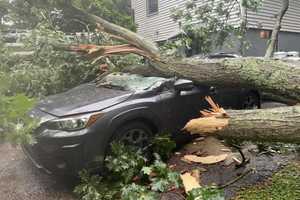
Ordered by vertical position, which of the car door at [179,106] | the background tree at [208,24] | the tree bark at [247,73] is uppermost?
the background tree at [208,24]

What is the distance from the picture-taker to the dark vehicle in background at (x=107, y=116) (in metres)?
3.95

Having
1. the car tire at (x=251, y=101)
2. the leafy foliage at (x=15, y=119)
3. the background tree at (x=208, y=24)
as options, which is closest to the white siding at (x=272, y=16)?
the background tree at (x=208, y=24)

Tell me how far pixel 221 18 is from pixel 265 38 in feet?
13.1

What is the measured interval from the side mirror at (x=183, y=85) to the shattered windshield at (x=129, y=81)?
0.20 m

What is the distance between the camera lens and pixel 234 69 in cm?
471

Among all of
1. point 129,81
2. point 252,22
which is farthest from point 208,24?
point 129,81

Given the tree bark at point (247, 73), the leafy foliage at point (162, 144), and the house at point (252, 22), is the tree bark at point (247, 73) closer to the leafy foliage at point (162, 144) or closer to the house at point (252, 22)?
the leafy foliage at point (162, 144)

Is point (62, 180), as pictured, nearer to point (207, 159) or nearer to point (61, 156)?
Result: point (61, 156)

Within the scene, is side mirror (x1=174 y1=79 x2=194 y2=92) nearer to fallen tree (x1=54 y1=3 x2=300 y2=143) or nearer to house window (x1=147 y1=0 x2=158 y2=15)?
A: fallen tree (x1=54 y1=3 x2=300 y2=143)

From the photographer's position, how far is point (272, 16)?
13016mm

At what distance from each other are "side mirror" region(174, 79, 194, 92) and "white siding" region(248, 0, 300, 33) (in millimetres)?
7583

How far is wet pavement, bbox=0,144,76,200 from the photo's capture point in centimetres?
415

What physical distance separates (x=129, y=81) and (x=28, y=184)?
2.02m

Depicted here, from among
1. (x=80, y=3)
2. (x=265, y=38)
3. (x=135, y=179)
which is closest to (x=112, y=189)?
(x=135, y=179)
